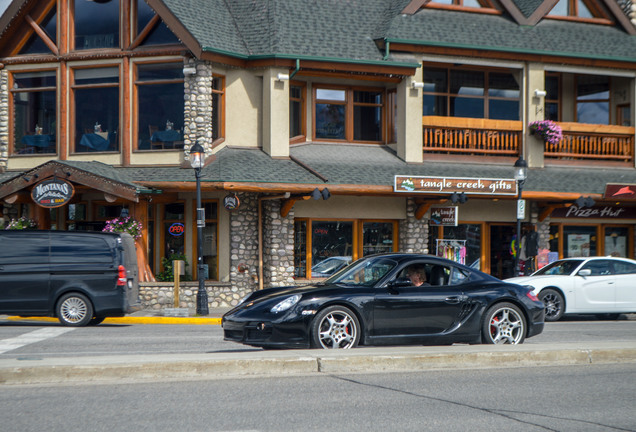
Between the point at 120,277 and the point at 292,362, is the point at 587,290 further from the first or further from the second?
the point at 292,362

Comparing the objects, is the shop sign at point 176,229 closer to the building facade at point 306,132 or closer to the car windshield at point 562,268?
the building facade at point 306,132

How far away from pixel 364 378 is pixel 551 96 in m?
21.4

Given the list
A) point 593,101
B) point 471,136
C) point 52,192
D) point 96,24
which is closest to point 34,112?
point 96,24

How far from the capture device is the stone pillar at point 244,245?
23.3 m

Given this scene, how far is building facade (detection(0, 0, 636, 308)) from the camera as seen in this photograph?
23.1 metres

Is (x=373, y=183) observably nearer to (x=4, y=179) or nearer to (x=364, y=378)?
(x=4, y=179)

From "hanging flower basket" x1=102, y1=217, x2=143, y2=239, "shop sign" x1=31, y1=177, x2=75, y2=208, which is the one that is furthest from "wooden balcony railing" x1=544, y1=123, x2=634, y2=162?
"shop sign" x1=31, y1=177, x2=75, y2=208

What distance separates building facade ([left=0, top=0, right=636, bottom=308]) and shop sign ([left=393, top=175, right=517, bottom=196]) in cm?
6

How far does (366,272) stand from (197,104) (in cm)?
1316

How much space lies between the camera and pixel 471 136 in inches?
1029

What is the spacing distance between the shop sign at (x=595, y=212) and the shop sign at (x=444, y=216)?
3844 mm

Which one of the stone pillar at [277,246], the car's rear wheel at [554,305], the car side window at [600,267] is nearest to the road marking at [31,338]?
the stone pillar at [277,246]

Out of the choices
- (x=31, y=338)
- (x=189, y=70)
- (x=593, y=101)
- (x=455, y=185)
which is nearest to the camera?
(x=31, y=338)

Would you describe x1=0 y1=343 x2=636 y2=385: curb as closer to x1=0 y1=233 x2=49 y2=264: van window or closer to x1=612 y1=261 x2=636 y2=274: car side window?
x1=0 y1=233 x2=49 y2=264: van window
